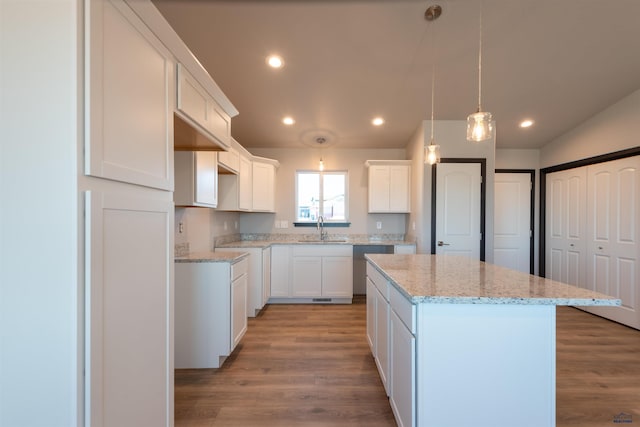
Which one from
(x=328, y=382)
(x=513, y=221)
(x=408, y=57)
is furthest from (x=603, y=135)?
(x=328, y=382)

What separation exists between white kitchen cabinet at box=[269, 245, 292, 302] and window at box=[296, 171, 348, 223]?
0.84 m

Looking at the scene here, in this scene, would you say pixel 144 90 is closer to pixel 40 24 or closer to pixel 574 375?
pixel 40 24

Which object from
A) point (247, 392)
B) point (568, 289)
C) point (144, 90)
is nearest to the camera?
point (144, 90)

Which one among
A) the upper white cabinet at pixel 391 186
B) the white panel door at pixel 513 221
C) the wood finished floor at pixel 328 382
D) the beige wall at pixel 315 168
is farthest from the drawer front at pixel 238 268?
the white panel door at pixel 513 221

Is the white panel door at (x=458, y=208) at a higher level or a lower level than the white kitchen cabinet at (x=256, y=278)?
higher

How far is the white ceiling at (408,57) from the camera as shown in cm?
222

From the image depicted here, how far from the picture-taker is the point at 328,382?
2057 mm

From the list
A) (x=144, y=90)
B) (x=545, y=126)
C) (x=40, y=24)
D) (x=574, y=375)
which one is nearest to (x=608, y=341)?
(x=574, y=375)

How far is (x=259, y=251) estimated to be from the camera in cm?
356

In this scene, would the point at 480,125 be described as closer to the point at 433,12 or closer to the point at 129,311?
the point at 433,12

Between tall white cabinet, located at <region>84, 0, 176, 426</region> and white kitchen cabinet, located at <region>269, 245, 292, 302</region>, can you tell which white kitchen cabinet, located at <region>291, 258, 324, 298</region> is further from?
tall white cabinet, located at <region>84, 0, 176, 426</region>

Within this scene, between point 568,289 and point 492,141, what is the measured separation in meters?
2.94

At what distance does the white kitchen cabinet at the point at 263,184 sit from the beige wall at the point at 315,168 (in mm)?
272

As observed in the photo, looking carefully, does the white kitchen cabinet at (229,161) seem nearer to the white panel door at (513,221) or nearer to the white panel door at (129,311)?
the white panel door at (129,311)
